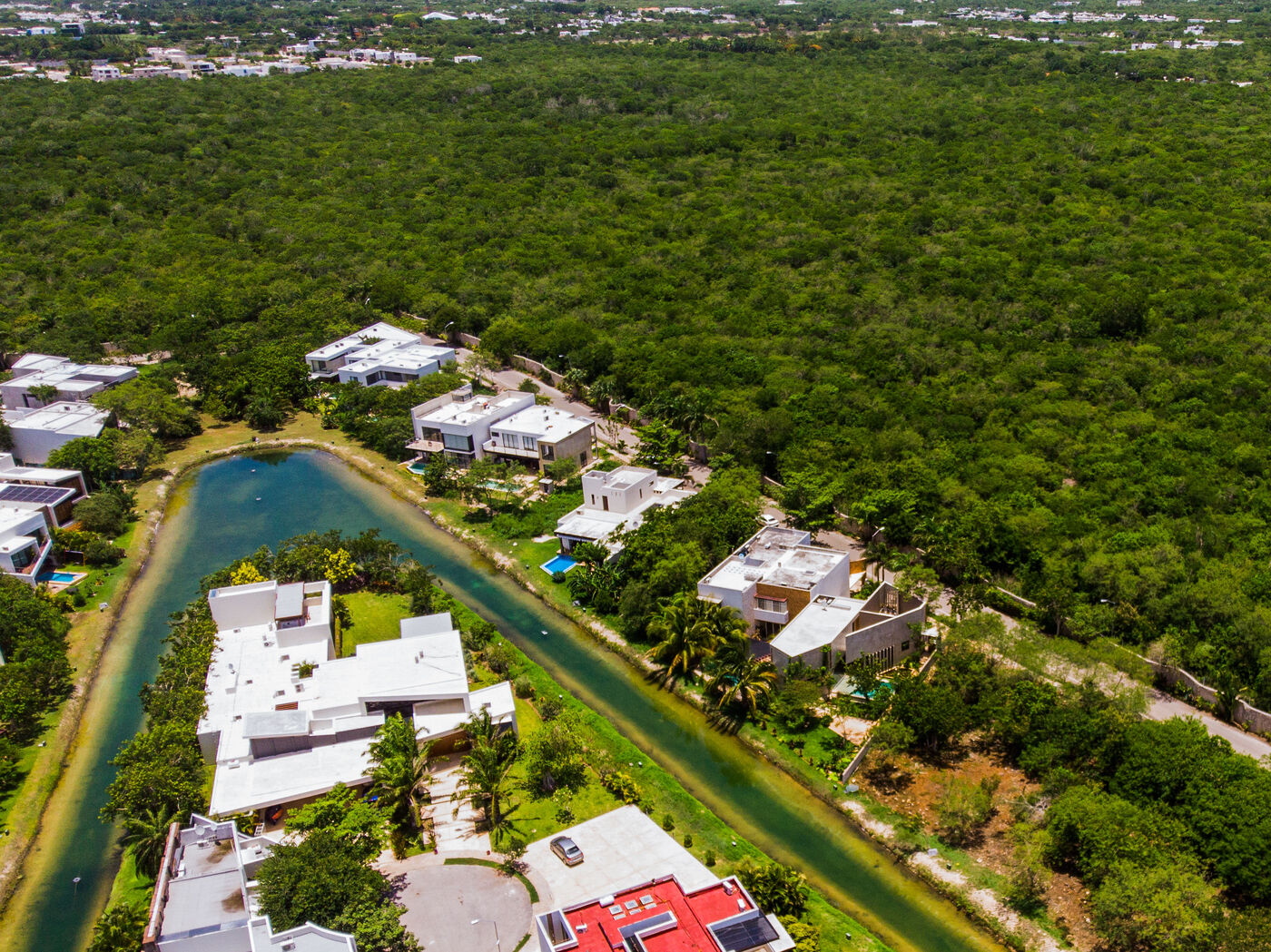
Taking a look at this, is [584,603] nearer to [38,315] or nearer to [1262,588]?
[1262,588]

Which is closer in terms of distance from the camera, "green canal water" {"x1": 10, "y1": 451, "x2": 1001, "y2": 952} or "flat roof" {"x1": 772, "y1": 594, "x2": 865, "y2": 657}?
"green canal water" {"x1": 10, "y1": 451, "x2": 1001, "y2": 952}

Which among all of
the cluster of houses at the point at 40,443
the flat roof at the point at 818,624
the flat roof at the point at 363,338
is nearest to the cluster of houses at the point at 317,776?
the flat roof at the point at 818,624

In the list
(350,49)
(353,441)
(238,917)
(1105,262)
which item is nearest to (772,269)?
(1105,262)

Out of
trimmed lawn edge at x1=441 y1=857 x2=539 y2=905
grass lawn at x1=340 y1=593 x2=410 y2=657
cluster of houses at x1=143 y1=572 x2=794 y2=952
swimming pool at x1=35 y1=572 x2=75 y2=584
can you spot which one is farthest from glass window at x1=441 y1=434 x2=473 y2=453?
trimmed lawn edge at x1=441 y1=857 x2=539 y2=905

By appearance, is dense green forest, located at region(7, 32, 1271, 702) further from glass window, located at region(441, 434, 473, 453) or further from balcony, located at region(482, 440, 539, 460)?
glass window, located at region(441, 434, 473, 453)

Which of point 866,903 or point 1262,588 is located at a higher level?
point 1262,588

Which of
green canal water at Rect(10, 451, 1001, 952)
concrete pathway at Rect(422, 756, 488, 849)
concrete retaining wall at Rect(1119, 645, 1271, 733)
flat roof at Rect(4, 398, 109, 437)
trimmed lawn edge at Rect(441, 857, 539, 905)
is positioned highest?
concrete retaining wall at Rect(1119, 645, 1271, 733)
